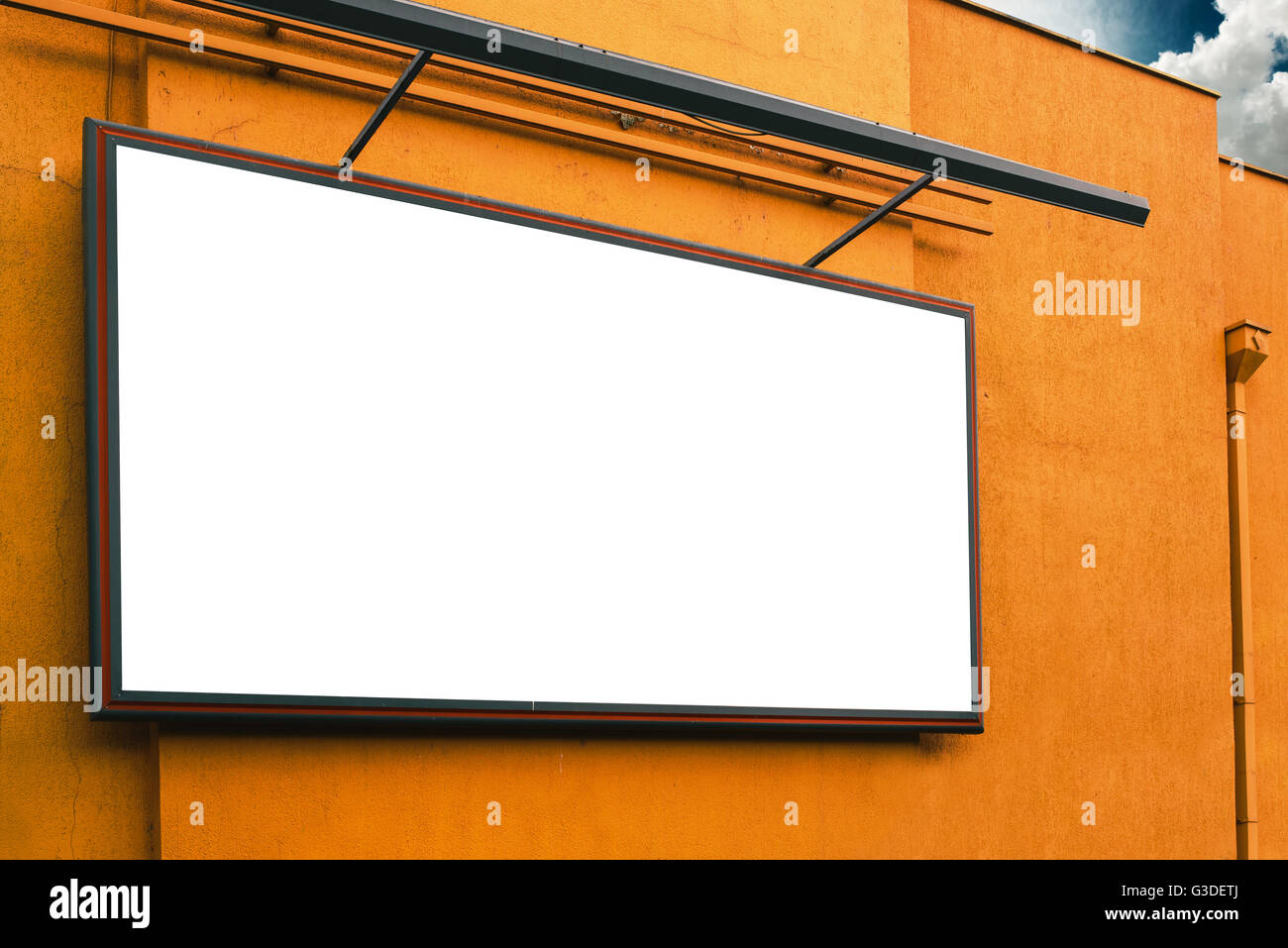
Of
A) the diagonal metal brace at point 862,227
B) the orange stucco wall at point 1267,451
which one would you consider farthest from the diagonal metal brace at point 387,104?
the orange stucco wall at point 1267,451

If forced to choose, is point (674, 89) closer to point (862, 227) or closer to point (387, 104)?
point (387, 104)

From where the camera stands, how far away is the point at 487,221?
4492 millimetres

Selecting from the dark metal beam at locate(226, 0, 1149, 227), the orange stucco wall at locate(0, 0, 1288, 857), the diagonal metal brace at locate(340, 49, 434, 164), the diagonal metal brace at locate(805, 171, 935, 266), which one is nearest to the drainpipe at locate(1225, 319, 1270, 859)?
the orange stucco wall at locate(0, 0, 1288, 857)

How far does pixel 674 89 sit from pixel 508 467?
1.42 metres

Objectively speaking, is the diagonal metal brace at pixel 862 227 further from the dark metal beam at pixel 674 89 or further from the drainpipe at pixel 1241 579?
the drainpipe at pixel 1241 579

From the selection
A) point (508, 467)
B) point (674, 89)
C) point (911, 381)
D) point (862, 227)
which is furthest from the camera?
point (911, 381)

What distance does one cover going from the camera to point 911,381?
547 centimetres

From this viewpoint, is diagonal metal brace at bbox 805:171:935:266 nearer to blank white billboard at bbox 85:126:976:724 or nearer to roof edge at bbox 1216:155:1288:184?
blank white billboard at bbox 85:126:976:724

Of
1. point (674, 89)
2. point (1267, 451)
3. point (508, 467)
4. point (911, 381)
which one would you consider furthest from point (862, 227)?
point (1267, 451)

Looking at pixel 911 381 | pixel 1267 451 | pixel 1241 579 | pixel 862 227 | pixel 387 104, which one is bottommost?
pixel 1241 579

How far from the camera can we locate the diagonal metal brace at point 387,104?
3.79m

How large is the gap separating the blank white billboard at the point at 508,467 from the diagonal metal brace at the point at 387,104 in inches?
6.5
